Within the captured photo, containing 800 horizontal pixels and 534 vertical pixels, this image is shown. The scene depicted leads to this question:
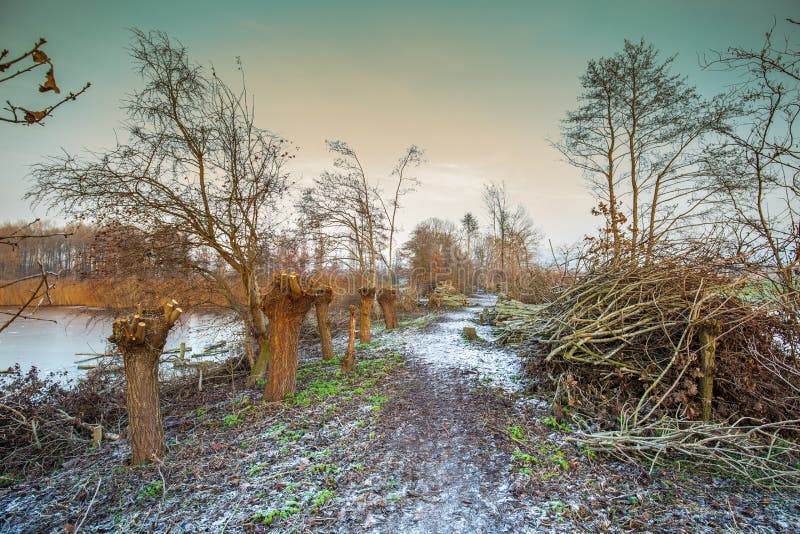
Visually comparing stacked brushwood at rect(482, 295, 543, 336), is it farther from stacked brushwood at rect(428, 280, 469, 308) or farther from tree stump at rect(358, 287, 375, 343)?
stacked brushwood at rect(428, 280, 469, 308)

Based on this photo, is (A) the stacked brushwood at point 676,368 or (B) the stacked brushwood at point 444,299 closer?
(A) the stacked brushwood at point 676,368

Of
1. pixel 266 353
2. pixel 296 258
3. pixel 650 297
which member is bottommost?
pixel 266 353

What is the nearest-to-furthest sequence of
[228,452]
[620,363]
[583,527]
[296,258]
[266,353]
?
[583,527] → [228,452] → [620,363] → [266,353] → [296,258]

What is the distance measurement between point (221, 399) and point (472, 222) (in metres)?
37.1

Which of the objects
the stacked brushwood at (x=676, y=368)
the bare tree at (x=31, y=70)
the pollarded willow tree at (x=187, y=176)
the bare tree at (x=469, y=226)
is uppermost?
the bare tree at (x=469, y=226)

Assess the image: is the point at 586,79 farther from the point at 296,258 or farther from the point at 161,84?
the point at 161,84

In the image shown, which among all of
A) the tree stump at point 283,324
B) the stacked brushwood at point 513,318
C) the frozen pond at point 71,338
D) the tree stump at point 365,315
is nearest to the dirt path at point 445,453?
the stacked brushwood at point 513,318

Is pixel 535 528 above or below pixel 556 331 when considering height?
below

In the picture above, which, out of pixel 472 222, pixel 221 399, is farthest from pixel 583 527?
pixel 472 222

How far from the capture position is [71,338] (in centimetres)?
1354

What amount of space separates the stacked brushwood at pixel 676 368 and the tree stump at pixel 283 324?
12.8 feet

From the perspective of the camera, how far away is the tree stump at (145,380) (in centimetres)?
365

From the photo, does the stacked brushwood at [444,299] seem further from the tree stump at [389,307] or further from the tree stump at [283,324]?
the tree stump at [283,324]

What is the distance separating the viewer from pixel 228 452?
151 inches
